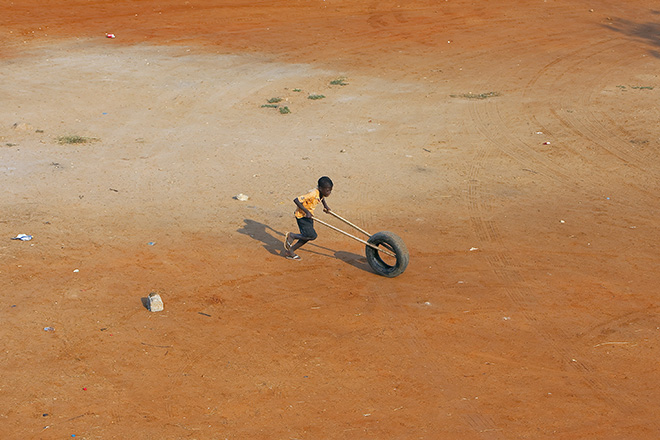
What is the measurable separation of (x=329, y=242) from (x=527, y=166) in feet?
17.1

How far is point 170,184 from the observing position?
12742 millimetres

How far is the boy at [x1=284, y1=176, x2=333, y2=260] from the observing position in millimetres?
9742

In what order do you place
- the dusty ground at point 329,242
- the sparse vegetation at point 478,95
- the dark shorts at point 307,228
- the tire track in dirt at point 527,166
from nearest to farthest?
the dusty ground at point 329,242 → the tire track in dirt at point 527,166 → the dark shorts at point 307,228 → the sparse vegetation at point 478,95

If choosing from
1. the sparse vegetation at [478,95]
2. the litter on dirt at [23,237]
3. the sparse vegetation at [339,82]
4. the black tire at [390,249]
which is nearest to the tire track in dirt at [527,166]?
the sparse vegetation at [478,95]

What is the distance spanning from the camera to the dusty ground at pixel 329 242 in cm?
713

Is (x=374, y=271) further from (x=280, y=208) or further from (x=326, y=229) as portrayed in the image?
(x=280, y=208)

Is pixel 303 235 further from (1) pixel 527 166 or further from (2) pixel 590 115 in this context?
(2) pixel 590 115

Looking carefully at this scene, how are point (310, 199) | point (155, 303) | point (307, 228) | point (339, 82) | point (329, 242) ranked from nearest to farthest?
point (155, 303) → point (310, 199) → point (307, 228) → point (329, 242) → point (339, 82)

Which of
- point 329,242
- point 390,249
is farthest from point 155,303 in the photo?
point 390,249

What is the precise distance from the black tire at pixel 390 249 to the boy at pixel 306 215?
86 cm

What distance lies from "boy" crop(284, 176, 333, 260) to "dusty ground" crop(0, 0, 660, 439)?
30 cm

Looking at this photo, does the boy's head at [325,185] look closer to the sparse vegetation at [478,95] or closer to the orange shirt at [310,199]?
the orange shirt at [310,199]

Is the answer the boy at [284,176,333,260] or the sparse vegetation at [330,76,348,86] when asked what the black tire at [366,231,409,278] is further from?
the sparse vegetation at [330,76,348,86]

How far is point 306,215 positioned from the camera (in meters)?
9.95
